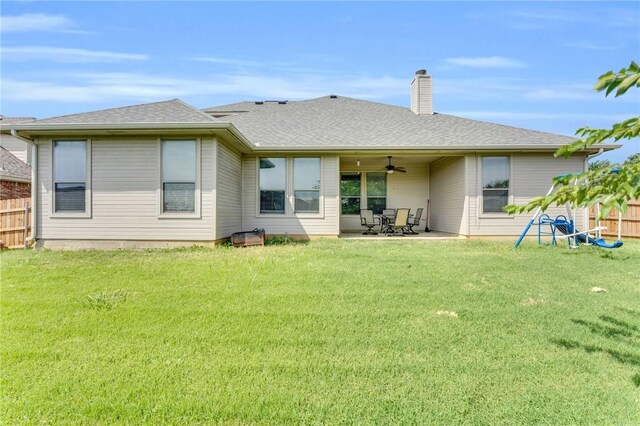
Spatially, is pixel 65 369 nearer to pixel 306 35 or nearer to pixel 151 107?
pixel 151 107

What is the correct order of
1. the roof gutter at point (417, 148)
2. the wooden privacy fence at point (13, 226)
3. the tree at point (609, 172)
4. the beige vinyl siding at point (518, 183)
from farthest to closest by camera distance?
the beige vinyl siding at point (518, 183), the roof gutter at point (417, 148), the wooden privacy fence at point (13, 226), the tree at point (609, 172)

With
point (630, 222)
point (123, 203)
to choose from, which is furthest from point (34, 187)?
point (630, 222)

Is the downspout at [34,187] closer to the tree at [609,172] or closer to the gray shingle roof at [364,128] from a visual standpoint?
the gray shingle roof at [364,128]

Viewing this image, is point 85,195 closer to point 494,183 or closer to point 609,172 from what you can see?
point 609,172

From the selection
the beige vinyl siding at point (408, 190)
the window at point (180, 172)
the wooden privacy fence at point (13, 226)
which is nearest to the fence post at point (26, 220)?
the wooden privacy fence at point (13, 226)

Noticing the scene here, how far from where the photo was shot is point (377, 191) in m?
13.6

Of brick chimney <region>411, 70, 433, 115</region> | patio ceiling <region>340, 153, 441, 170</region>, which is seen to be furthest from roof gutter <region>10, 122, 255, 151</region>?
brick chimney <region>411, 70, 433, 115</region>

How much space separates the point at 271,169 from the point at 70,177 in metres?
5.08

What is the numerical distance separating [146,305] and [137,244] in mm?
5139

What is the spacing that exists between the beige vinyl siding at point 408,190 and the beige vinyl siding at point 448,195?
1.13ft

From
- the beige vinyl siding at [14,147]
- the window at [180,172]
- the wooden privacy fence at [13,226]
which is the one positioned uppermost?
the beige vinyl siding at [14,147]

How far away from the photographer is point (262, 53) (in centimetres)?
1099

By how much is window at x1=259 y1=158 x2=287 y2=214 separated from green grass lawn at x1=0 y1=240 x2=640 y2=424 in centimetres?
487

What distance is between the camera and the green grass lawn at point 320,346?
76.4 inches
